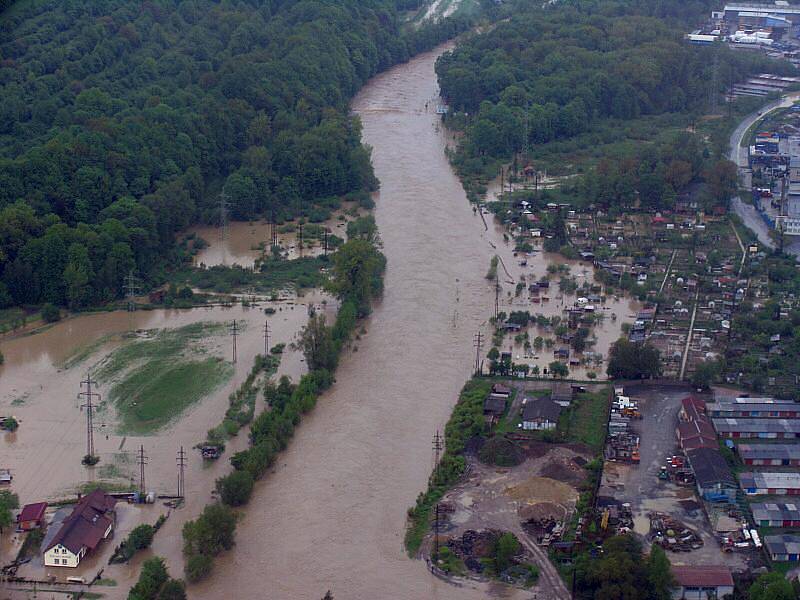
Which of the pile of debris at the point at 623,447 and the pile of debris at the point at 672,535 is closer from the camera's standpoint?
the pile of debris at the point at 672,535

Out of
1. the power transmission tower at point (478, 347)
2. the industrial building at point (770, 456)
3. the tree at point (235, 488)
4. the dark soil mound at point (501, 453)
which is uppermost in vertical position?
the power transmission tower at point (478, 347)

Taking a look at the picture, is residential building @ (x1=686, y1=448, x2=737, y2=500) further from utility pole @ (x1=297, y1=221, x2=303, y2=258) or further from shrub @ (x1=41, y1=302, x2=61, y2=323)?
shrub @ (x1=41, y1=302, x2=61, y2=323)

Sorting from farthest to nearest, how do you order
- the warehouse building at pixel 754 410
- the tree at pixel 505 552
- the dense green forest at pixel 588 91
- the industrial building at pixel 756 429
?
the dense green forest at pixel 588 91
the warehouse building at pixel 754 410
the industrial building at pixel 756 429
the tree at pixel 505 552

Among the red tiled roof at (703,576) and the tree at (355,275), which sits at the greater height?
the tree at (355,275)

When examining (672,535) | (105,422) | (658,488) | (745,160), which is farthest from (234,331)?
(745,160)

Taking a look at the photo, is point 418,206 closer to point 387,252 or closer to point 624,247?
point 387,252

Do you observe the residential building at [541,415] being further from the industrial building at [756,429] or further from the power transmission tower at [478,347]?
the industrial building at [756,429]

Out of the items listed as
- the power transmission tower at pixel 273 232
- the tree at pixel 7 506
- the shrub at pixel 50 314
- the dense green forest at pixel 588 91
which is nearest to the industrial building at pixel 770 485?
the tree at pixel 7 506
